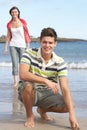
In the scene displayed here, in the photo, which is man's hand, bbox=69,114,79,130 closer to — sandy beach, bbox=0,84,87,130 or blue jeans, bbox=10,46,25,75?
sandy beach, bbox=0,84,87,130

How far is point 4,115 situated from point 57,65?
3.86 feet

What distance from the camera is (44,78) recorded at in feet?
15.7

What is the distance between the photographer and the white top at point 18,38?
9.23m

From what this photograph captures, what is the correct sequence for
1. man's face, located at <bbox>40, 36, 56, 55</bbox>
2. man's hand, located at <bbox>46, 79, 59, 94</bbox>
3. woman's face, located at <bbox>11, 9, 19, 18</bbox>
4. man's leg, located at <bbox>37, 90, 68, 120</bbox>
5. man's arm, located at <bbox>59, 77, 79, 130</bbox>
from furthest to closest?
woman's face, located at <bbox>11, 9, 19, 18</bbox>, man's leg, located at <bbox>37, 90, 68, 120</bbox>, man's face, located at <bbox>40, 36, 56, 55</bbox>, man's arm, located at <bbox>59, 77, 79, 130</bbox>, man's hand, located at <bbox>46, 79, 59, 94</bbox>

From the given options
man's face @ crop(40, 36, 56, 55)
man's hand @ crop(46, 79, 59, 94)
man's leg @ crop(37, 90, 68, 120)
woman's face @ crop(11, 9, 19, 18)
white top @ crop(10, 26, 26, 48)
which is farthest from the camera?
white top @ crop(10, 26, 26, 48)

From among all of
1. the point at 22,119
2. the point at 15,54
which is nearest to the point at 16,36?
the point at 15,54

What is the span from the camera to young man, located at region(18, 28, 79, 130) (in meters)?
4.78

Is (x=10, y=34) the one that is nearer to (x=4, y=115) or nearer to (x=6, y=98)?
(x=6, y=98)

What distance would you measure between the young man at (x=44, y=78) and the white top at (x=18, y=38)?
426cm

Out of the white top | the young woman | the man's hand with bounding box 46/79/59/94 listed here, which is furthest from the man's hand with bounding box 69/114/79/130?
the white top

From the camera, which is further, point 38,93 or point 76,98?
point 76,98

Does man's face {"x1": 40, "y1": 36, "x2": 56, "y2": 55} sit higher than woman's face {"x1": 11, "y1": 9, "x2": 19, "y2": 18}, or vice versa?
woman's face {"x1": 11, "y1": 9, "x2": 19, "y2": 18}

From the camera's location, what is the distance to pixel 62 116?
18.3ft

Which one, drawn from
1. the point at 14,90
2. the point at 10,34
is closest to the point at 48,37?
the point at 14,90
